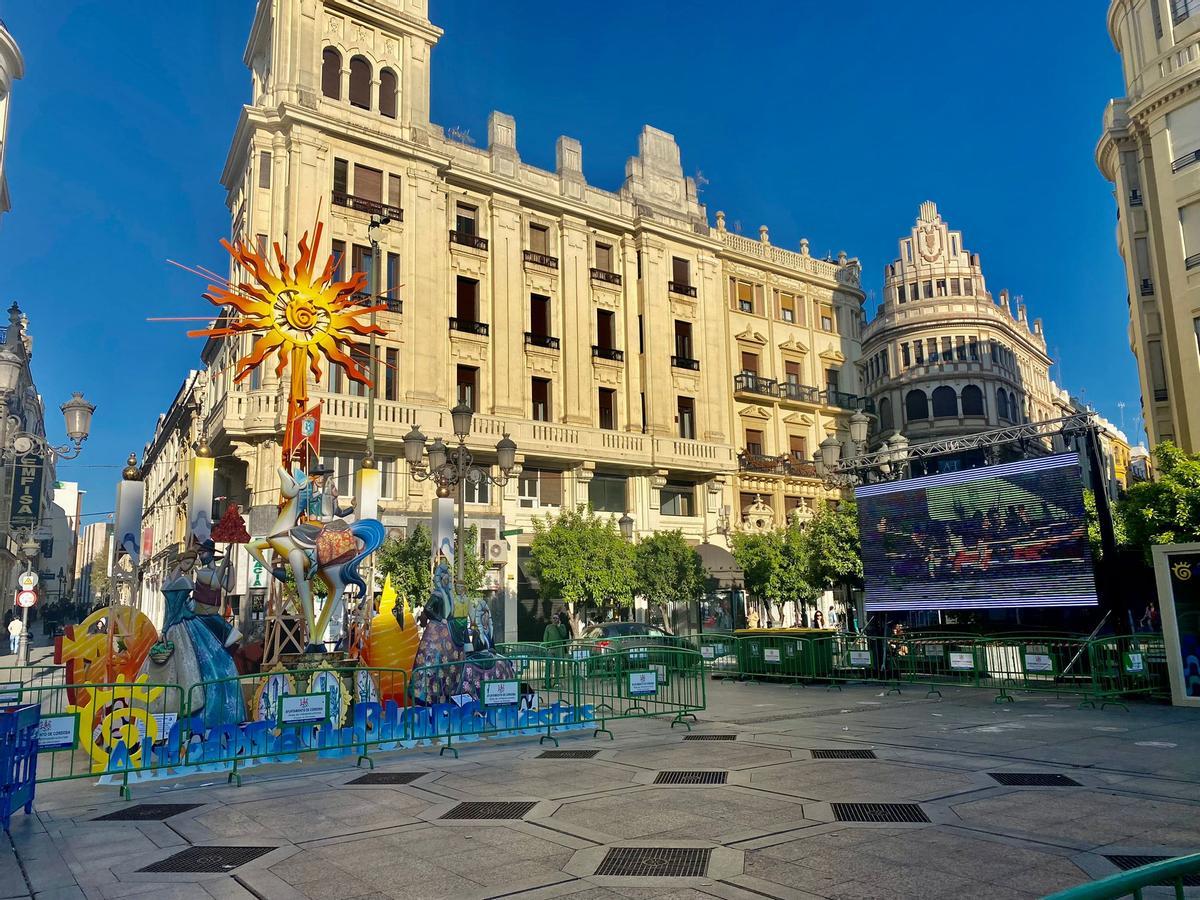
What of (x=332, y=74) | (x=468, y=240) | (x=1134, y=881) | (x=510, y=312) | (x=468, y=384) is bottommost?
(x=1134, y=881)

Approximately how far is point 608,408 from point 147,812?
27860 mm

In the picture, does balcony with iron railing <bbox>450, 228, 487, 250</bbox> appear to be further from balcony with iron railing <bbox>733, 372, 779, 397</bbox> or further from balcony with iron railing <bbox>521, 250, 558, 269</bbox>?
balcony with iron railing <bbox>733, 372, 779, 397</bbox>

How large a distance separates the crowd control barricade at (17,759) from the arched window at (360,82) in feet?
88.9

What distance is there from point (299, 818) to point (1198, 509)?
62.7 feet

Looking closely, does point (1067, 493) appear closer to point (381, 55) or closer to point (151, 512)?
point (381, 55)

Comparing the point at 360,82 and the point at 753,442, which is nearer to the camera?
the point at 360,82

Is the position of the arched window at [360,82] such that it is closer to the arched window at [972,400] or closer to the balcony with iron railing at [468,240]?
the balcony with iron railing at [468,240]

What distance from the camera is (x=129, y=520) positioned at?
1388 cm

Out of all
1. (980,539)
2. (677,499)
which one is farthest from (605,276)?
(980,539)

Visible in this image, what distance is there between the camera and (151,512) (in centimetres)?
6069

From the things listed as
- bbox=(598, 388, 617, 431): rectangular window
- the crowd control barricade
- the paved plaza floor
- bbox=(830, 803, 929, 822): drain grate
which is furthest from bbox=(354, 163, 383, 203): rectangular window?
bbox=(830, 803, 929, 822): drain grate

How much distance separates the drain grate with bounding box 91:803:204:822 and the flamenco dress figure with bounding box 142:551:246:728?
74.1 inches

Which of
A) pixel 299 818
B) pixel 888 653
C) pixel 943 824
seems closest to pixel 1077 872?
pixel 943 824

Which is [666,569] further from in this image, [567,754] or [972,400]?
[972,400]
